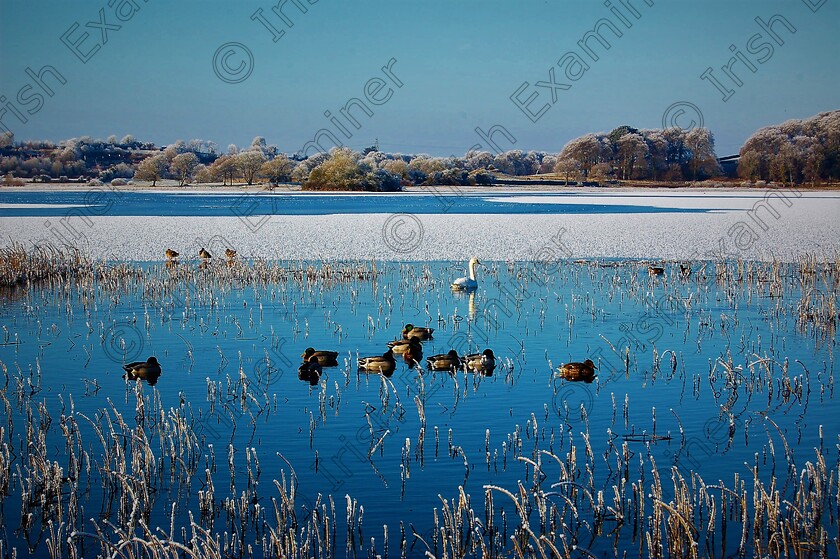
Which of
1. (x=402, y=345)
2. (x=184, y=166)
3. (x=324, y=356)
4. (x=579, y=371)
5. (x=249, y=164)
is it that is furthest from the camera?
(x=184, y=166)

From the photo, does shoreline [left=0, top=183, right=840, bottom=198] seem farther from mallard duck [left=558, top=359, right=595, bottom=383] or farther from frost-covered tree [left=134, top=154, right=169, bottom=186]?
mallard duck [left=558, top=359, right=595, bottom=383]

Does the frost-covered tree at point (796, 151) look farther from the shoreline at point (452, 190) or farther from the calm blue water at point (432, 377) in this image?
the calm blue water at point (432, 377)

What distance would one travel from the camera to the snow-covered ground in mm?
A: 22000

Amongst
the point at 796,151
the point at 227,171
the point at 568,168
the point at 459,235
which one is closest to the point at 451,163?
the point at 568,168

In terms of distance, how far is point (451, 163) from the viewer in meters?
92.8

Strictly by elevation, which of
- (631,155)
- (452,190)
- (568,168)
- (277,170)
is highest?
(631,155)

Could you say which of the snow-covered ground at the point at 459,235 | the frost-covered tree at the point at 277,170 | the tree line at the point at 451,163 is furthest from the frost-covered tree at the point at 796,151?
the snow-covered ground at the point at 459,235

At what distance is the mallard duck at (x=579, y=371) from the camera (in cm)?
989

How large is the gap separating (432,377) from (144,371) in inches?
121

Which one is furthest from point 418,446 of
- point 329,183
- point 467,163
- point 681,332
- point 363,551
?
point 467,163

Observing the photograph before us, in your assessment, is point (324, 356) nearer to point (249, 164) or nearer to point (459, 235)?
point (459, 235)

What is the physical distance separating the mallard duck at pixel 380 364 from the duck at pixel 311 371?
520 millimetres

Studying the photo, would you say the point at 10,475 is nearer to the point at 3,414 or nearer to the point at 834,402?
the point at 3,414

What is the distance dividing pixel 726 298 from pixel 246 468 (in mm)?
10255
